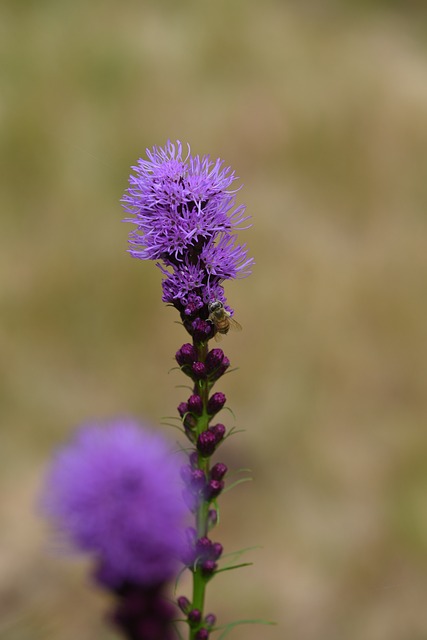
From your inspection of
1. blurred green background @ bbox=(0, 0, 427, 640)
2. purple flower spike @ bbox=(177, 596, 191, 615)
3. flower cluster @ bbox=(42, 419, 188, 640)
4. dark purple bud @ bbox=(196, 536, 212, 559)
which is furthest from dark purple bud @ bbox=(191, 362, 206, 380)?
blurred green background @ bbox=(0, 0, 427, 640)

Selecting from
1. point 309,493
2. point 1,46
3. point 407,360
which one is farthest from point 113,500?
point 1,46

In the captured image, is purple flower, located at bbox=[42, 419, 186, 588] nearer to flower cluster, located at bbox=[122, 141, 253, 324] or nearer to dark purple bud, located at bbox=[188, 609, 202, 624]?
dark purple bud, located at bbox=[188, 609, 202, 624]

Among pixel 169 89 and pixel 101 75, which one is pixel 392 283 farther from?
pixel 101 75

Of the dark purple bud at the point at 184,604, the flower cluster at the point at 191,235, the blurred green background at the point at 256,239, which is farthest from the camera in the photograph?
the blurred green background at the point at 256,239

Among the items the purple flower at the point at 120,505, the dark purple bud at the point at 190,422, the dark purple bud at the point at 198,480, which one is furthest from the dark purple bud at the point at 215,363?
the purple flower at the point at 120,505

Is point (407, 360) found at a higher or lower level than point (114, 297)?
lower

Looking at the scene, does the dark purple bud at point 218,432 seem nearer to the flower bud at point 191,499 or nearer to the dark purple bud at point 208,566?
the flower bud at point 191,499

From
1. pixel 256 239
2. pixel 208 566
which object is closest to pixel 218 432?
pixel 208 566
